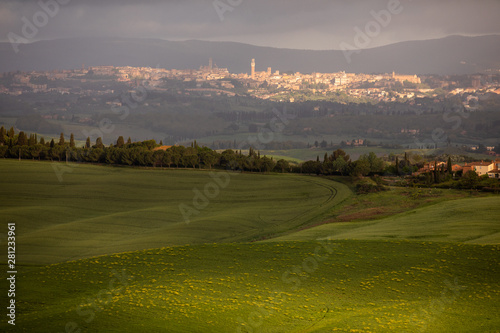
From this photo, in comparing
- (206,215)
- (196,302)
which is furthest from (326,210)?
(196,302)

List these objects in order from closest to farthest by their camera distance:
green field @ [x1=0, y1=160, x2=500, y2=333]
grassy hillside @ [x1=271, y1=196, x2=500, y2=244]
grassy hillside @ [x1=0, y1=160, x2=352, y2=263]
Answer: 1. green field @ [x1=0, y1=160, x2=500, y2=333]
2. grassy hillside @ [x1=271, y1=196, x2=500, y2=244]
3. grassy hillside @ [x1=0, y1=160, x2=352, y2=263]

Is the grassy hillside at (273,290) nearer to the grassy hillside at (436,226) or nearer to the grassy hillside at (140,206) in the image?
the grassy hillside at (436,226)

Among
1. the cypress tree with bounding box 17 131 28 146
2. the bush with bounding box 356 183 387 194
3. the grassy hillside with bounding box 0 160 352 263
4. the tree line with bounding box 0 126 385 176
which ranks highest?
the cypress tree with bounding box 17 131 28 146

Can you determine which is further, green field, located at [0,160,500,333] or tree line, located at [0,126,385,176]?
tree line, located at [0,126,385,176]

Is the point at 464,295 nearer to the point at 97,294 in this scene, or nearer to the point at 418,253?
the point at 418,253

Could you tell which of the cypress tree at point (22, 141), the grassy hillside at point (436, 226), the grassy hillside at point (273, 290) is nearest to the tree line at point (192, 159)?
the cypress tree at point (22, 141)

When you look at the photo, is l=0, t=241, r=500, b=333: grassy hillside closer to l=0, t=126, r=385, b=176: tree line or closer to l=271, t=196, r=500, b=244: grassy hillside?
l=271, t=196, r=500, b=244: grassy hillside

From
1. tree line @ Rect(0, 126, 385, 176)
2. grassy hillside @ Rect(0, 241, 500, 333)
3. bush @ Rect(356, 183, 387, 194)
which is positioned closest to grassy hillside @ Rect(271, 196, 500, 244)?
grassy hillside @ Rect(0, 241, 500, 333)
